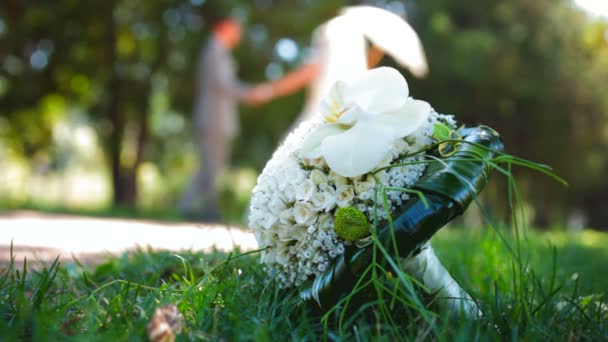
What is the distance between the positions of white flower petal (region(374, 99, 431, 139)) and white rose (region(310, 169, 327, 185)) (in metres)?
0.20

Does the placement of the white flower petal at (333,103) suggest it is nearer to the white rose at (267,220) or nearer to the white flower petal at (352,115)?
the white flower petal at (352,115)

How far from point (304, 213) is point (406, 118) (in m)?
0.37

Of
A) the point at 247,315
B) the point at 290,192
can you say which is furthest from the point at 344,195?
the point at 247,315

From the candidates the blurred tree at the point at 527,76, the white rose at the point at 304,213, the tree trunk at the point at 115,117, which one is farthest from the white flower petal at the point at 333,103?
the tree trunk at the point at 115,117

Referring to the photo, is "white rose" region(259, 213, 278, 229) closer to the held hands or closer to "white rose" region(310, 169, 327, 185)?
"white rose" region(310, 169, 327, 185)

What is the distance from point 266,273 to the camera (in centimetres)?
170

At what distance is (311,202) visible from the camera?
141cm

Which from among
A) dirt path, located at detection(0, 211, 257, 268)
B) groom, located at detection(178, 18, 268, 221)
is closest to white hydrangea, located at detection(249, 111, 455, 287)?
dirt path, located at detection(0, 211, 257, 268)

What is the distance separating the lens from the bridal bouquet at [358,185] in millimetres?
1317

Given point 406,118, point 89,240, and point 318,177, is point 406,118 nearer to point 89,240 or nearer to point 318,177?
point 318,177

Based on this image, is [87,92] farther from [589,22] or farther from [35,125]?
[589,22]

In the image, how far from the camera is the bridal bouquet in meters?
1.32

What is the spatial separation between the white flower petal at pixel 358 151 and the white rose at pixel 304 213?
14 cm

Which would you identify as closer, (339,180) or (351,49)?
(339,180)
